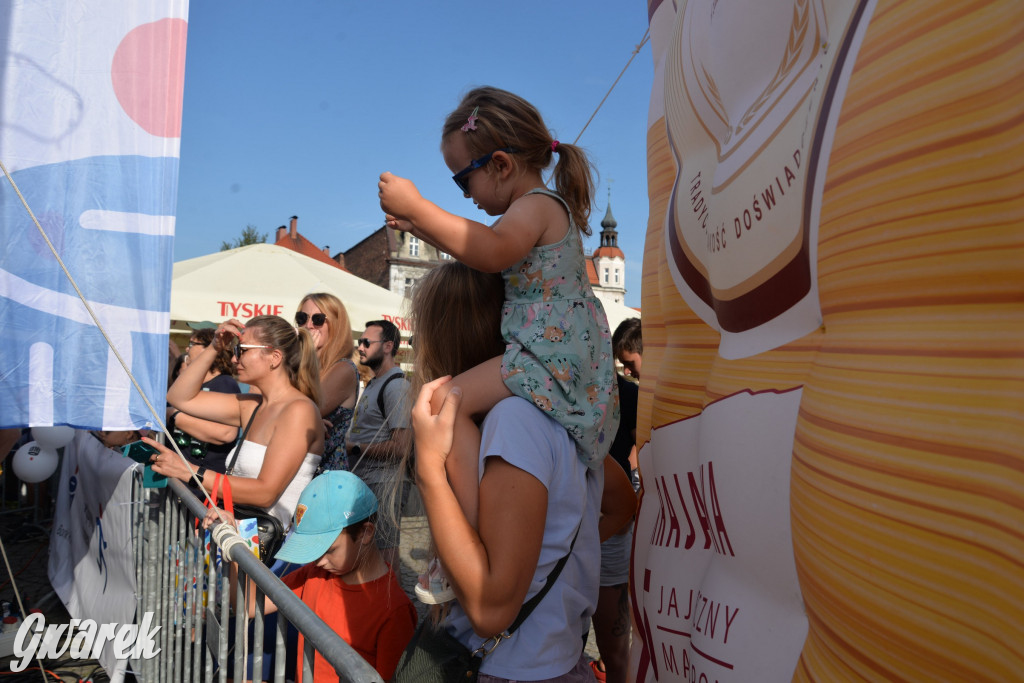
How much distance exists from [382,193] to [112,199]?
1.24 meters

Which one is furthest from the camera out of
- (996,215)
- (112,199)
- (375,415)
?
(375,415)

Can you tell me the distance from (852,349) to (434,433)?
2.47 feet

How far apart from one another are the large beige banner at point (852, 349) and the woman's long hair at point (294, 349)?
2323 millimetres

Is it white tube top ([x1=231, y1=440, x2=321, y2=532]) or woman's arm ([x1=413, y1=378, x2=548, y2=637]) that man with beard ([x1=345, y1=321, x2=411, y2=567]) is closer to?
white tube top ([x1=231, y1=440, x2=321, y2=532])

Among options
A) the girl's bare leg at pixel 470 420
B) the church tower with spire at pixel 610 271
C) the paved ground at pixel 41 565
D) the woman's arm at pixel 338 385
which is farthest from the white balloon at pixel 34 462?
the church tower with spire at pixel 610 271

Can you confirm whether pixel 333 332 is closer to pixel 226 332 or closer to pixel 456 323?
pixel 226 332

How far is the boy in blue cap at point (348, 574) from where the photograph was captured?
6.81 ft

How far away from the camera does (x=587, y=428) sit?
1376 mm

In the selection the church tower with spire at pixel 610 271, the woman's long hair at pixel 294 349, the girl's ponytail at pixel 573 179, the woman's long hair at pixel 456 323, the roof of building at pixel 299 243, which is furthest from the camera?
the church tower with spire at pixel 610 271

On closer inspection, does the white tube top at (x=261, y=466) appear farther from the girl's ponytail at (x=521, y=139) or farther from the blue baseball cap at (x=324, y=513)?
the girl's ponytail at (x=521, y=139)

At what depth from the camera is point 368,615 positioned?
6.93 feet

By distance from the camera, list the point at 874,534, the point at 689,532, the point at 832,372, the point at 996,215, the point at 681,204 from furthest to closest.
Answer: the point at 681,204 → the point at 689,532 → the point at 832,372 → the point at 874,534 → the point at 996,215

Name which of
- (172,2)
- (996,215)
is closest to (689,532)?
(996,215)

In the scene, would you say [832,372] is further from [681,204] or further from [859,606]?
[681,204]
